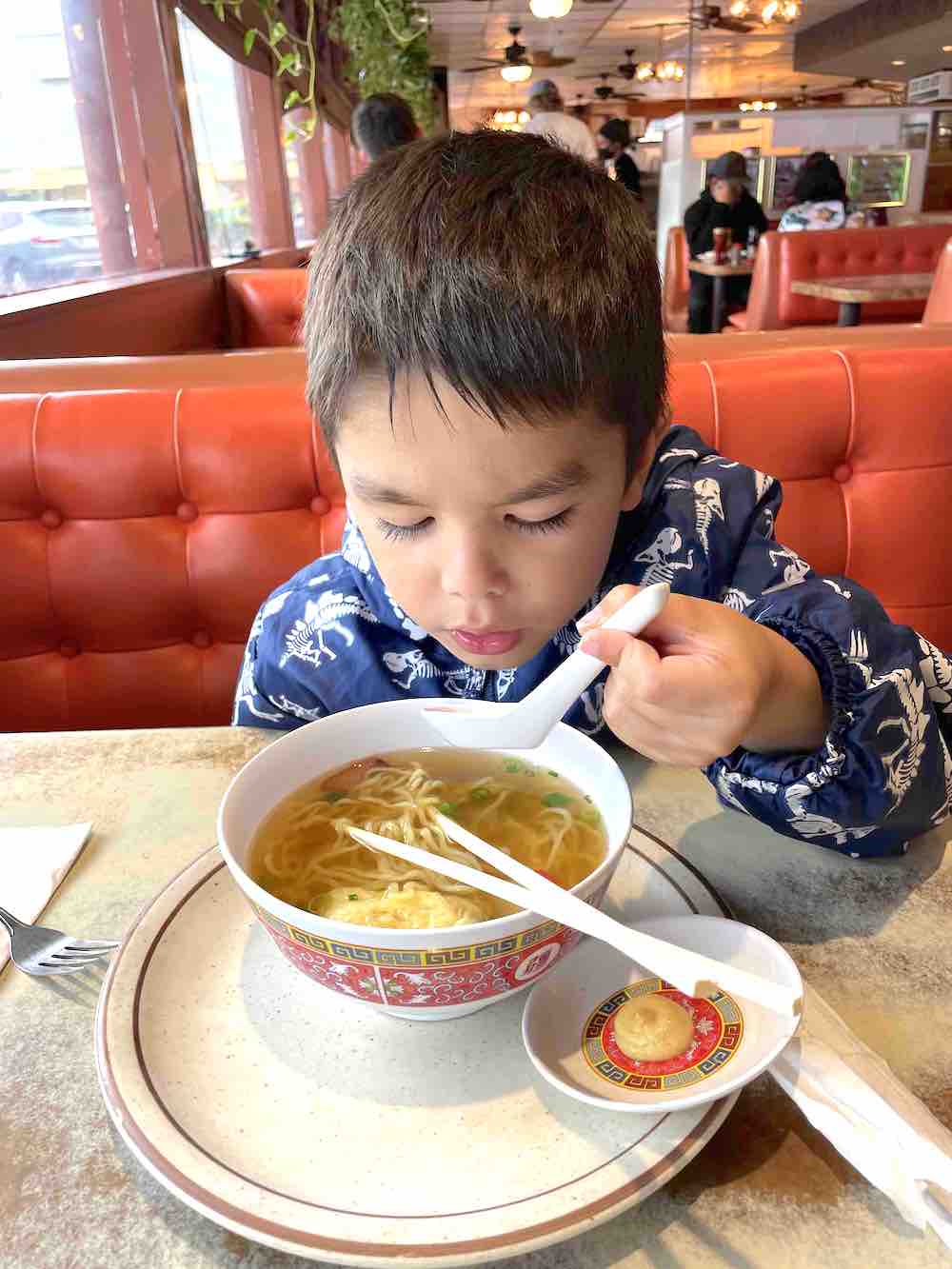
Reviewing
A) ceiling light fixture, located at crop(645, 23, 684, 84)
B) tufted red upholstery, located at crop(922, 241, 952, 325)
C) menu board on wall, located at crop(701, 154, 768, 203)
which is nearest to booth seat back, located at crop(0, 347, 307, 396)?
tufted red upholstery, located at crop(922, 241, 952, 325)

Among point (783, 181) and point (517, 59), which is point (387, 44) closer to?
point (783, 181)

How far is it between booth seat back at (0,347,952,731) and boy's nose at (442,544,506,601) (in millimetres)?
824

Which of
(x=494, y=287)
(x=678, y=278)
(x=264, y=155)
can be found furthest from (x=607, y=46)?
(x=494, y=287)

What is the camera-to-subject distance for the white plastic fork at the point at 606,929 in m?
0.49

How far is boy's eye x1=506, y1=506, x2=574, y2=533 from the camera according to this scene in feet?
2.39

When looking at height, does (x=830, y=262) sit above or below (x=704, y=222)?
below

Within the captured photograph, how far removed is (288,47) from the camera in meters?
6.93

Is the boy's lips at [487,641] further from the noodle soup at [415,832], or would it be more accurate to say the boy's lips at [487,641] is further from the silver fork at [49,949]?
the silver fork at [49,949]

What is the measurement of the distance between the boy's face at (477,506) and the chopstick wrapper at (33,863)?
361 millimetres

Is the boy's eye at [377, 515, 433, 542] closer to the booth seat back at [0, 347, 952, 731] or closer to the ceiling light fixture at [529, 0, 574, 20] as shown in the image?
the booth seat back at [0, 347, 952, 731]

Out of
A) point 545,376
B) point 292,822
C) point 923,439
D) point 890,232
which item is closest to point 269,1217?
→ point 292,822

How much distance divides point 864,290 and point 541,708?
16.6ft

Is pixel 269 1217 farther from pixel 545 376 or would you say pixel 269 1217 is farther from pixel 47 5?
pixel 47 5

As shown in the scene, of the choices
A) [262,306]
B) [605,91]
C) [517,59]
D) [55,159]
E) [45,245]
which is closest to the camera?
[45,245]
